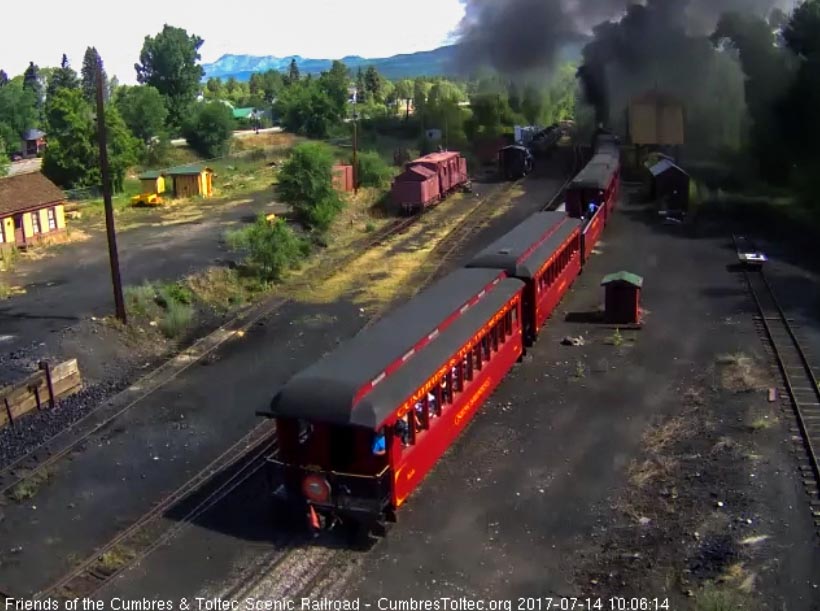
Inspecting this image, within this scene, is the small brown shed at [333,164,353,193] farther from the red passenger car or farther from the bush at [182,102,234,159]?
the bush at [182,102,234,159]

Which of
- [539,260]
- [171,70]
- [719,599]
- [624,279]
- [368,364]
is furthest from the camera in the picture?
[171,70]

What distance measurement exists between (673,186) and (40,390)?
1364 inches

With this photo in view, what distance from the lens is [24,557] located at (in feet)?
46.9

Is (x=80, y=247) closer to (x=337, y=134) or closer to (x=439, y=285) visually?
(x=439, y=285)

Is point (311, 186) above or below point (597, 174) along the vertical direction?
A: above

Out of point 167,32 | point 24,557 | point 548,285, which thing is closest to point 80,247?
point 548,285

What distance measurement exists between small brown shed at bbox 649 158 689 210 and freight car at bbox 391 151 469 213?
12.9m

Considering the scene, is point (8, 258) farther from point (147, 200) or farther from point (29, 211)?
point (147, 200)

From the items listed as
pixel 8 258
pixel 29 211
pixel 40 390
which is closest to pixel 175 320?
pixel 40 390

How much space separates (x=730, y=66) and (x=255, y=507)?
67606 mm

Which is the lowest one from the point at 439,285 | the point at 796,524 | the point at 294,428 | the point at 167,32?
the point at 796,524

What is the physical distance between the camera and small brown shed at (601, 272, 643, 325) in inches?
1027

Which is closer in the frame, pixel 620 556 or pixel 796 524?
pixel 620 556

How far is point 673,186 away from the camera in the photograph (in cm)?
4456
